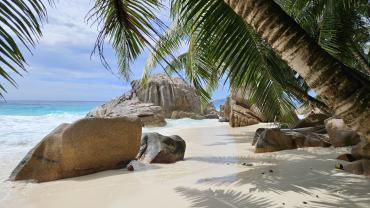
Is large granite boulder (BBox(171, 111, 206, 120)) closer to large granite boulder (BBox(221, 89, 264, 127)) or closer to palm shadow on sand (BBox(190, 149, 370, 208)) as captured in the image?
large granite boulder (BBox(221, 89, 264, 127))

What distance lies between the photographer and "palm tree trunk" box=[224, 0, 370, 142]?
6.17 ft

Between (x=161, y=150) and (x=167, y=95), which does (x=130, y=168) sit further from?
(x=167, y=95)

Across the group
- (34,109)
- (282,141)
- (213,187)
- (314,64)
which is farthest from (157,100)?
(34,109)

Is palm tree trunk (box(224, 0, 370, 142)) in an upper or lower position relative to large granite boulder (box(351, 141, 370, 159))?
upper

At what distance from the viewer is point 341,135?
7527 mm

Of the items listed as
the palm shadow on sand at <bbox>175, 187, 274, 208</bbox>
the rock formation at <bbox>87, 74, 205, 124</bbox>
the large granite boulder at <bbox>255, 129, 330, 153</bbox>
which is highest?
the rock formation at <bbox>87, 74, 205, 124</bbox>

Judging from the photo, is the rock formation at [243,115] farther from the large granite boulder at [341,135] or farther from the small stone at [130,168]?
the small stone at [130,168]

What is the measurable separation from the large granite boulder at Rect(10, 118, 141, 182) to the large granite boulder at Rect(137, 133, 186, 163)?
0.33m

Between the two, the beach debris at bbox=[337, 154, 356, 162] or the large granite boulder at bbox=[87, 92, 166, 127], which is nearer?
the beach debris at bbox=[337, 154, 356, 162]

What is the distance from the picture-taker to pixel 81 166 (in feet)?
20.4

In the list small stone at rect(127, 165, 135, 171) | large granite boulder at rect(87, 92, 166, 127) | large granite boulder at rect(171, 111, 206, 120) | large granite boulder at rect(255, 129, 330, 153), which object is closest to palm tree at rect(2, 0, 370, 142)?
small stone at rect(127, 165, 135, 171)

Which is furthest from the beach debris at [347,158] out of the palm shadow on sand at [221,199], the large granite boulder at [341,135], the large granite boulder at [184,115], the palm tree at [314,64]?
the large granite boulder at [184,115]

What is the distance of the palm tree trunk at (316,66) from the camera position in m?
1.88

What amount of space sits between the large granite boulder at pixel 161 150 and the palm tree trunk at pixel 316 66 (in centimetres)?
521
